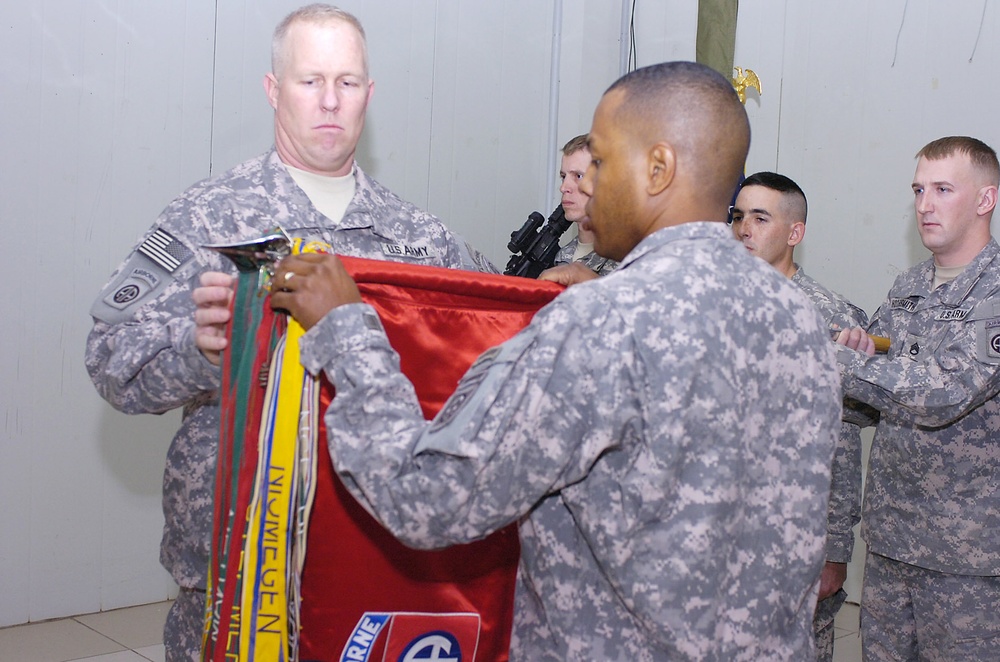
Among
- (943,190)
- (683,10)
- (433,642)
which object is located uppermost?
(683,10)

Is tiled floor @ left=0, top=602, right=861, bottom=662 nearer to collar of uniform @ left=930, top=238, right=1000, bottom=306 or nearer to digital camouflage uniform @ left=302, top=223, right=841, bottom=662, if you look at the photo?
collar of uniform @ left=930, top=238, right=1000, bottom=306

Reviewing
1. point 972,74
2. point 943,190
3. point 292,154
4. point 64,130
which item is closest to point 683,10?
point 972,74

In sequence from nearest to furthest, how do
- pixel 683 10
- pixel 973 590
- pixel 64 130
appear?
pixel 973 590 < pixel 64 130 < pixel 683 10

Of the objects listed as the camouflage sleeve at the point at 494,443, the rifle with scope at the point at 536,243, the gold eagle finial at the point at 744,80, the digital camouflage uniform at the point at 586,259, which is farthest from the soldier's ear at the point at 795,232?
Result: the camouflage sleeve at the point at 494,443

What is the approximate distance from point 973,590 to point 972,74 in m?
2.24

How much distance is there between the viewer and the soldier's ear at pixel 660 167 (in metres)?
1.31

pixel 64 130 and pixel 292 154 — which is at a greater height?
pixel 64 130

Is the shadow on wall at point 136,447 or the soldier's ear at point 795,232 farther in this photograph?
the shadow on wall at point 136,447

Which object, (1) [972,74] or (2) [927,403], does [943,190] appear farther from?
(1) [972,74]

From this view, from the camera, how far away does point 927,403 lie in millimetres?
2559

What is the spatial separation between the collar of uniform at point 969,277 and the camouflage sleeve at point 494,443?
204 cm

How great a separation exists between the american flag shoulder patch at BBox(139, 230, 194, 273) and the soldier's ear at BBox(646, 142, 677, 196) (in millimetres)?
900

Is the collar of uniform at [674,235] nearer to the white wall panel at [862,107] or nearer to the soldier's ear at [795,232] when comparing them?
the soldier's ear at [795,232]

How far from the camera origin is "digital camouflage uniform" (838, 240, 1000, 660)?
258cm
